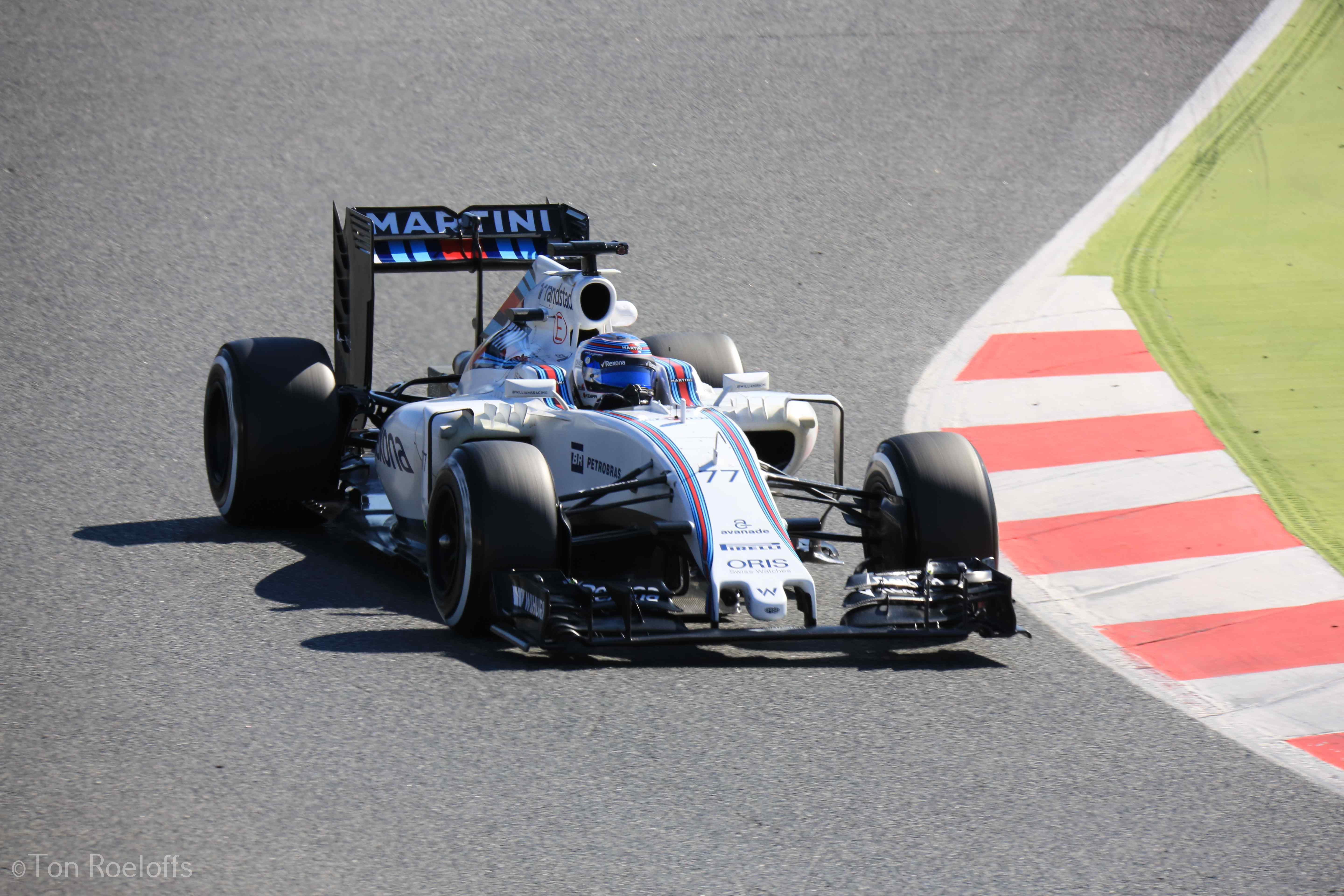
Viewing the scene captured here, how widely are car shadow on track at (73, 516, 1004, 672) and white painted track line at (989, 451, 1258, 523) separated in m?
2.44

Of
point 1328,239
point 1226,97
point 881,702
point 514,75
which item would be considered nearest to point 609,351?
point 881,702

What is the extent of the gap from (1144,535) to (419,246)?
169 inches

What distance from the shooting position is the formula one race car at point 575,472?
241 inches

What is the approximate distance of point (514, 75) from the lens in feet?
54.0

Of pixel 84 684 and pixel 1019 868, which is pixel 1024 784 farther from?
pixel 84 684

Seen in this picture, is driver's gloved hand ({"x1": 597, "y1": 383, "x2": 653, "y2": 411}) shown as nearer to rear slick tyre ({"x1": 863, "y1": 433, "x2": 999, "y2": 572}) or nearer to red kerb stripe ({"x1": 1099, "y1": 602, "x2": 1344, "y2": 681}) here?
rear slick tyre ({"x1": 863, "y1": 433, "x2": 999, "y2": 572})

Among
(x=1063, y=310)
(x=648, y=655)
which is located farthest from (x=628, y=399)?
(x=1063, y=310)

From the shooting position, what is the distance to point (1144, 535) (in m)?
8.17

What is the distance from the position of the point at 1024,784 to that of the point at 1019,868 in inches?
24.4

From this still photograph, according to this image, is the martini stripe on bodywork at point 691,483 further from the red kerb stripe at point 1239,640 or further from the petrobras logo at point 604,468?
the red kerb stripe at point 1239,640

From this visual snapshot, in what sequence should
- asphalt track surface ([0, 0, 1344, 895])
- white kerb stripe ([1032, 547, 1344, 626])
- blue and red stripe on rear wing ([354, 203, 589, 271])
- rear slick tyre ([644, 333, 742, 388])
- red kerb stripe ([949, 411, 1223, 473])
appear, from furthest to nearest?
red kerb stripe ([949, 411, 1223, 473])
rear slick tyre ([644, 333, 742, 388])
blue and red stripe on rear wing ([354, 203, 589, 271])
white kerb stripe ([1032, 547, 1344, 626])
asphalt track surface ([0, 0, 1344, 895])

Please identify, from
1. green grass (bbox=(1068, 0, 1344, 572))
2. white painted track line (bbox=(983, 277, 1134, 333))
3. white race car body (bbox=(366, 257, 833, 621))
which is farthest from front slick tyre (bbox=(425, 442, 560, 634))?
white painted track line (bbox=(983, 277, 1134, 333))

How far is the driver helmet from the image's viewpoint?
7141 mm

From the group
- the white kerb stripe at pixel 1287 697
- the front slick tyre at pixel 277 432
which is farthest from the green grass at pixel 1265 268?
the front slick tyre at pixel 277 432
